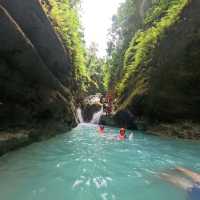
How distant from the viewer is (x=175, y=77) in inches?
628

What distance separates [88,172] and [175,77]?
1194 cm

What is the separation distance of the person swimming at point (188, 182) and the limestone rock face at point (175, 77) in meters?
9.85

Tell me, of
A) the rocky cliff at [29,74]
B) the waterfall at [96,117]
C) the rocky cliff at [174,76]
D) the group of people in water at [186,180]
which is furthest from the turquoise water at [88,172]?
the waterfall at [96,117]

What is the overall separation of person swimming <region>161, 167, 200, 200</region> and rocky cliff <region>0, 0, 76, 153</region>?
5713 millimetres

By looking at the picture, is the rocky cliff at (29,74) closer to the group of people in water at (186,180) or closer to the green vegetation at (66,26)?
the green vegetation at (66,26)

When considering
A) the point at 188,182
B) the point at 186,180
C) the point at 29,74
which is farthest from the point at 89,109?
the point at 188,182

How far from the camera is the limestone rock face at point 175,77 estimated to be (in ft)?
50.1

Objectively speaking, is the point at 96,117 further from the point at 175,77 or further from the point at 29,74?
the point at 29,74

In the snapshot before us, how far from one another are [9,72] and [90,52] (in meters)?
48.9

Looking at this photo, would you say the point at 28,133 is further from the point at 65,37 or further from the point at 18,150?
the point at 65,37

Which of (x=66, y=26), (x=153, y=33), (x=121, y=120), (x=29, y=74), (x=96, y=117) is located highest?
(x=66, y=26)

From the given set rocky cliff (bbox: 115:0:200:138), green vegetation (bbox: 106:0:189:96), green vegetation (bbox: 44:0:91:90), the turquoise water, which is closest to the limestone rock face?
rocky cliff (bbox: 115:0:200:138)

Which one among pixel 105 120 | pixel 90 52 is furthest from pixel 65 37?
pixel 90 52

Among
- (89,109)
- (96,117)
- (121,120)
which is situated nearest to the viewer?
Result: (121,120)
